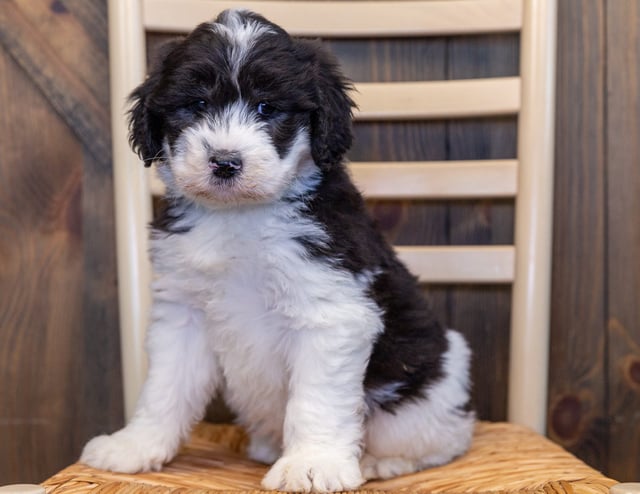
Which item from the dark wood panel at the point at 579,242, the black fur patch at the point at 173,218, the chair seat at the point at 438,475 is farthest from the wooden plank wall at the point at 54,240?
the dark wood panel at the point at 579,242

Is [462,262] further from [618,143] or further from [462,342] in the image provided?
[618,143]

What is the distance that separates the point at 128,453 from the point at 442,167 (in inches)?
41.7

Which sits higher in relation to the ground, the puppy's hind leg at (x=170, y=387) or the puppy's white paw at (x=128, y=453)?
the puppy's hind leg at (x=170, y=387)

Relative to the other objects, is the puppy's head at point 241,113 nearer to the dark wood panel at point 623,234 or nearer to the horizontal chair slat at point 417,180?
the horizontal chair slat at point 417,180

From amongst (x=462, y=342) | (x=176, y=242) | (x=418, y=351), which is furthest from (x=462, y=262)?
(x=176, y=242)

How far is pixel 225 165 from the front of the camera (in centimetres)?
139

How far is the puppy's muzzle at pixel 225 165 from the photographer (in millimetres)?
1393

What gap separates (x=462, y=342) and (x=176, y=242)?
74 centimetres

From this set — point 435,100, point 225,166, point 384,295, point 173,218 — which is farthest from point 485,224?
point 225,166

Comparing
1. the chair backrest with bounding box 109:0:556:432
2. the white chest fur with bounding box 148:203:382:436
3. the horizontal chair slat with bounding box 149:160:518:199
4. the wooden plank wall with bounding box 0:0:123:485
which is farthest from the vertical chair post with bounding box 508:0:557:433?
the wooden plank wall with bounding box 0:0:123:485

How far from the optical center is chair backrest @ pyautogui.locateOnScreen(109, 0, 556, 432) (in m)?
2.01

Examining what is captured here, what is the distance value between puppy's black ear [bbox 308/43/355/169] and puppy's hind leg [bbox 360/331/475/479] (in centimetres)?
55

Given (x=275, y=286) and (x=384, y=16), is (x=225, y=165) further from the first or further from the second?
(x=384, y=16)

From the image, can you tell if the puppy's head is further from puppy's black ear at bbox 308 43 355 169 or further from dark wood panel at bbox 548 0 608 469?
dark wood panel at bbox 548 0 608 469
